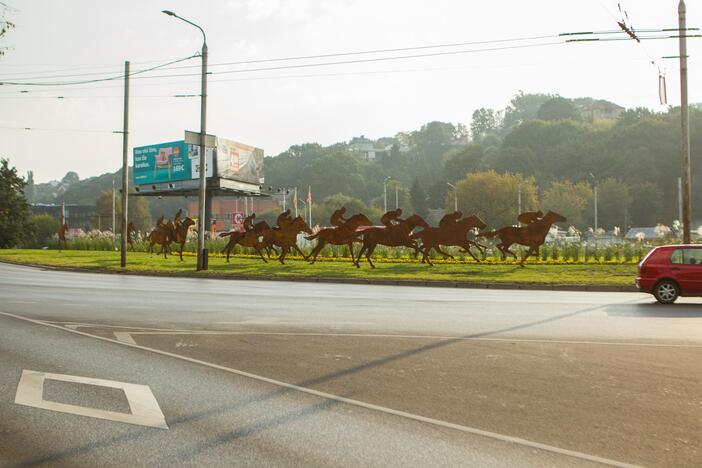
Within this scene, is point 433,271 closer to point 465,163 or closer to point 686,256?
point 686,256

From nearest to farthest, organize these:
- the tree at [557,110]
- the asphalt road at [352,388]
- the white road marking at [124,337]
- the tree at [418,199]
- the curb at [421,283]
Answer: the asphalt road at [352,388]
the white road marking at [124,337]
the curb at [421,283]
the tree at [418,199]
the tree at [557,110]

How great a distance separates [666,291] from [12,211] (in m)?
57.5

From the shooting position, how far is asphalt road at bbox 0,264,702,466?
16.7 feet

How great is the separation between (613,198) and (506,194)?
1610cm

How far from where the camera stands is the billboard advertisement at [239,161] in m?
70.5

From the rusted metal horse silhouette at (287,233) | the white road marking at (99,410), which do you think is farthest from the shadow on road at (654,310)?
the rusted metal horse silhouette at (287,233)

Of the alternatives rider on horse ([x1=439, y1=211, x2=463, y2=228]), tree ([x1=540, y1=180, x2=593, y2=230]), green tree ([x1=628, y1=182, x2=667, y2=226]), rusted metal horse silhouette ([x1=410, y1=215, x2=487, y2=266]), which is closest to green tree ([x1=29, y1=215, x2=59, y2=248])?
rusted metal horse silhouette ([x1=410, y1=215, x2=487, y2=266])

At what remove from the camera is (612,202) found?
93.8 m

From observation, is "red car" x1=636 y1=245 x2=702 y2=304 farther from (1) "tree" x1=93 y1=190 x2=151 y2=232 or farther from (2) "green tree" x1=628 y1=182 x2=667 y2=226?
(1) "tree" x1=93 y1=190 x2=151 y2=232

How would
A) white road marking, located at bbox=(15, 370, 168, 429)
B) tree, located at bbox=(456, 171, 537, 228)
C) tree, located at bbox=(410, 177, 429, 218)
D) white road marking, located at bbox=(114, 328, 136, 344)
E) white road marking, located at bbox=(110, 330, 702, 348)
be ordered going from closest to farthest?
white road marking, located at bbox=(15, 370, 168, 429) < white road marking, located at bbox=(110, 330, 702, 348) < white road marking, located at bbox=(114, 328, 136, 344) < tree, located at bbox=(456, 171, 537, 228) < tree, located at bbox=(410, 177, 429, 218)

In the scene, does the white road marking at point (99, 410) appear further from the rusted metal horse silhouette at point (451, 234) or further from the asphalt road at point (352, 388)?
the rusted metal horse silhouette at point (451, 234)

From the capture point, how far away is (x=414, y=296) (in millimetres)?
17453

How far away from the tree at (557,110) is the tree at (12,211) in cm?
11177

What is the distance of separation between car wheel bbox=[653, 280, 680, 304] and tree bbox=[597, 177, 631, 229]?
81.5 meters
